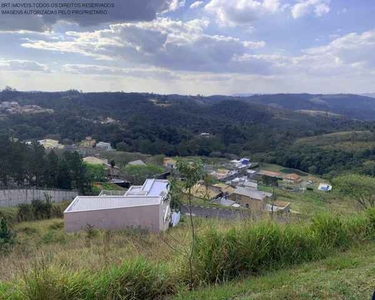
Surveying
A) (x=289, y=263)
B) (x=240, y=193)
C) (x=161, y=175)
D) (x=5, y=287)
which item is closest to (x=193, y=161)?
(x=289, y=263)

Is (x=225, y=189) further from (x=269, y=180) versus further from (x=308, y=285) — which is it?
Result: (x=308, y=285)

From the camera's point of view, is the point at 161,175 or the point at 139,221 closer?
the point at 139,221

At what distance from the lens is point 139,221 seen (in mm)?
13648

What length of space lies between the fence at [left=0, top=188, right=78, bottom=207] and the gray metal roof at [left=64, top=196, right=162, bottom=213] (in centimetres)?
915

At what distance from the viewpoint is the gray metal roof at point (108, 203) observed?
44.7 feet

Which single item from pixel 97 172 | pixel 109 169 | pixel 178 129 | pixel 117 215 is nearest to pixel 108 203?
pixel 117 215

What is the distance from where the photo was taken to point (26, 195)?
22484 millimetres

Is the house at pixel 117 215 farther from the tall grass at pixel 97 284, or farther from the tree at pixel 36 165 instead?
the tree at pixel 36 165

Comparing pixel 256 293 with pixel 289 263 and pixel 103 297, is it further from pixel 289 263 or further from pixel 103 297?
pixel 103 297

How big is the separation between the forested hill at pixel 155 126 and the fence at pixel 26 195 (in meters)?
27.6

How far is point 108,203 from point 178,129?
162 feet

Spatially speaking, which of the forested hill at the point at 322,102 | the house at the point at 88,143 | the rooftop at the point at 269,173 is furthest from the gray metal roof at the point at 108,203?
the forested hill at the point at 322,102

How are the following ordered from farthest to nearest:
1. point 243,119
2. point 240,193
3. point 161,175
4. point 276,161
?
point 243,119 < point 276,161 < point 161,175 < point 240,193

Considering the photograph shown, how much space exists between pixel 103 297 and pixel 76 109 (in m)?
80.0
